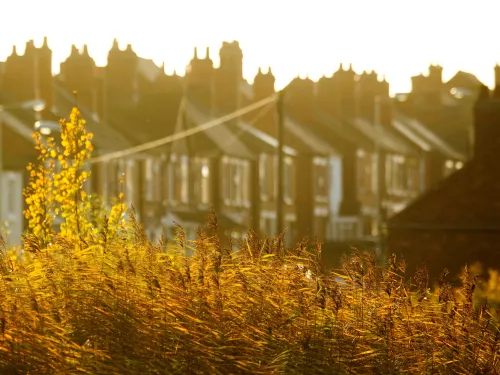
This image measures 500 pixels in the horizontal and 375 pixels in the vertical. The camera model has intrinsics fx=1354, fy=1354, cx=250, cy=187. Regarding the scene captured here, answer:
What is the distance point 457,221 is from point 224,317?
26259 mm

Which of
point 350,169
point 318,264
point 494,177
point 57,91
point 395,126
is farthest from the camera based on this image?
point 395,126

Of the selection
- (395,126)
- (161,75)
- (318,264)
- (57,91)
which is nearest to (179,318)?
(318,264)

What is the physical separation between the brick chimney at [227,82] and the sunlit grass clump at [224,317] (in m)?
52.0

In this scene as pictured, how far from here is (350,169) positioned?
242 ft

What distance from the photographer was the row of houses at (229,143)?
54.9 meters

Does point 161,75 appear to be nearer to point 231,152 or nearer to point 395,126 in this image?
point 231,152

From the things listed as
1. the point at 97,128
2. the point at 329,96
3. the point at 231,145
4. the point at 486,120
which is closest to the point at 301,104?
the point at 329,96

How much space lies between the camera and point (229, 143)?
64.0 metres

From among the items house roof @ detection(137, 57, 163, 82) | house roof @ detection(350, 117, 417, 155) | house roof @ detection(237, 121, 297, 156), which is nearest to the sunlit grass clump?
house roof @ detection(237, 121, 297, 156)

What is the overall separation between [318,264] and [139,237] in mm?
1756

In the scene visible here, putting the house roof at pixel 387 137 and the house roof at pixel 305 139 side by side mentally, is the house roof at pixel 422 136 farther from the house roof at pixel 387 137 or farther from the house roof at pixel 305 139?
the house roof at pixel 305 139

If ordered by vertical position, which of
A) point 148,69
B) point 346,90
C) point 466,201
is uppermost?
point 148,69

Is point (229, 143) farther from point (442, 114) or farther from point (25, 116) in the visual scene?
point (442, 114)

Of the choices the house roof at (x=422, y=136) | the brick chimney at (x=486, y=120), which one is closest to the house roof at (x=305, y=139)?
the house roof at (x=422, y=136)
